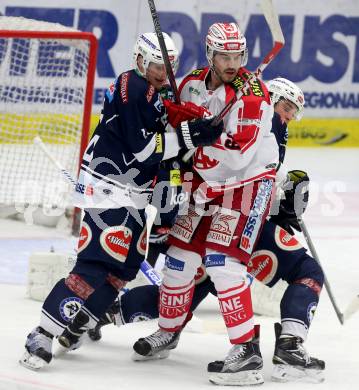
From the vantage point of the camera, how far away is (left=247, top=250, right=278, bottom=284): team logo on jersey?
4859 millimetres

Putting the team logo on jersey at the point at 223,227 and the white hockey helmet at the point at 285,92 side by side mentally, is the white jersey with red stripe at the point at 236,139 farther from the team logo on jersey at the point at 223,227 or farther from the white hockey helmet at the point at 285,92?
the white hockey helmet at the point at 285,92

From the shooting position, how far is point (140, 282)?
5.89m

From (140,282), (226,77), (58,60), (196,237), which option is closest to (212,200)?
(196,237)

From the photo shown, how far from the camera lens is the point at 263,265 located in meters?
4.88

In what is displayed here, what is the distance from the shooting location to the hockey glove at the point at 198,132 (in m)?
4.50

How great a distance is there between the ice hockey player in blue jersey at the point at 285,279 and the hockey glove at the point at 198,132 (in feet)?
1.48

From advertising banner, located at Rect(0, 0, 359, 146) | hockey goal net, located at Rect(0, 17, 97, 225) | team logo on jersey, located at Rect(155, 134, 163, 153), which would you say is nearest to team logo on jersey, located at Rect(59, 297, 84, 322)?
team logo on jersey, located at Rect(155, 134, 163, 153)

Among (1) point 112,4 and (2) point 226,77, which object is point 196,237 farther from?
(1) point 112,4

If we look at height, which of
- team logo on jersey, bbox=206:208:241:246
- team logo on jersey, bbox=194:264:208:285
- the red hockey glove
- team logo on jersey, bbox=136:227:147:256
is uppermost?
the red hockey glove

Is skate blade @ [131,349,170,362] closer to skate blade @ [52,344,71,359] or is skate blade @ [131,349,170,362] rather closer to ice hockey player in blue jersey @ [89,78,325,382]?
ice hockey player in blue jersey @ [89,78,325,382]

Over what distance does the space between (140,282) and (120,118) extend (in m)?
1.44

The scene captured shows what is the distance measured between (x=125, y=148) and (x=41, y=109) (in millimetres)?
3855

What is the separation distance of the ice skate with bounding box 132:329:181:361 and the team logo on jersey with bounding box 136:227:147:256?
359mm

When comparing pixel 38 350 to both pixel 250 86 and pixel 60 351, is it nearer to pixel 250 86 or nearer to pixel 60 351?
pixel 60 351
